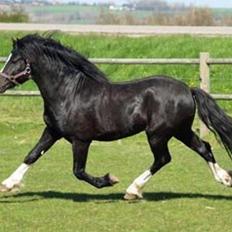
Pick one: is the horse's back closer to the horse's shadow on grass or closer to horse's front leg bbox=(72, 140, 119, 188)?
horse's front leg bbox=(72, 140, 119, 188)

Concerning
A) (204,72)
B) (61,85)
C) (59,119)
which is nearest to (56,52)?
(61,85)

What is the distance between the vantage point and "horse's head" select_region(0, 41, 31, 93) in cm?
905

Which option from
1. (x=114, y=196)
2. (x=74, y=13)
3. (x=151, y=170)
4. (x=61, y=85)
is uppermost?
(x=61, y=85)

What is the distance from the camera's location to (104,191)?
994cm

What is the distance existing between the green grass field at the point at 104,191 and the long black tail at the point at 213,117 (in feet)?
2.27

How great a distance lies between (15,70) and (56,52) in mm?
468

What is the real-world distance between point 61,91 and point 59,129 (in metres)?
0.42

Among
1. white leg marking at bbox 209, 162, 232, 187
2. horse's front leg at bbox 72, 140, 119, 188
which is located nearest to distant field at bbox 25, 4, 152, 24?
white leg marking at bbox 209, 162, 232, 187

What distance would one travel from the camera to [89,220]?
8.22 metres

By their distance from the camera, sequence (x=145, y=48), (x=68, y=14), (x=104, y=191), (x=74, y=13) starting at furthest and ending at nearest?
(x=74, y=13)
(x=68, y=14)
(x=145, y=48)
(x=104, y=191)

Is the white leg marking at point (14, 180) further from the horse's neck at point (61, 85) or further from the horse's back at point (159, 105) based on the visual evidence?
the horse's back at point (159, 105)

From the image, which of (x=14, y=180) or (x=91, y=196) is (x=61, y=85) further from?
(x=91, y=196)

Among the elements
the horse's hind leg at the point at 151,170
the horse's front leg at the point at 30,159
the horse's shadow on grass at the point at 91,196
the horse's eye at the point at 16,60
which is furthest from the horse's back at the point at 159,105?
the horse's eye at the point at 16,60

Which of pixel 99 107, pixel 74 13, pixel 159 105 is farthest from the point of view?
pixel 74 13
